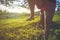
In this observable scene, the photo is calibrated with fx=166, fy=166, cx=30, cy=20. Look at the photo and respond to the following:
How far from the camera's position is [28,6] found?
179 centimetres

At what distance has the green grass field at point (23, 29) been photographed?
1.76m

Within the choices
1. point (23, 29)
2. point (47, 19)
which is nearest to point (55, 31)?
point (47, 19)

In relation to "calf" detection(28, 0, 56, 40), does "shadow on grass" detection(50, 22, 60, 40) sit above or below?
below

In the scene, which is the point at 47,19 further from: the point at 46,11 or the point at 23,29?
the point at 23,29

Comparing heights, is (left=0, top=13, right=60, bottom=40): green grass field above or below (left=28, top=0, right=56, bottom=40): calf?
below

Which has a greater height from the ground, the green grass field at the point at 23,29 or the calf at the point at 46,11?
the calf at the point at 46,11

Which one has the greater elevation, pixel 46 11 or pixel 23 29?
pixel 46 11

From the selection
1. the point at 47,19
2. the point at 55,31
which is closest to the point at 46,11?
the point at 47,19

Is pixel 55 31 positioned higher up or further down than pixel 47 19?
further down

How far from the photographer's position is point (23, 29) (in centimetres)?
178

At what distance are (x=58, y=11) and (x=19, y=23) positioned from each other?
1.44ft

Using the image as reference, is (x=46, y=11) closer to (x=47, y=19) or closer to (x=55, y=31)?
(x=47, y=19)

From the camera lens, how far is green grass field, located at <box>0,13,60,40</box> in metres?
1.76

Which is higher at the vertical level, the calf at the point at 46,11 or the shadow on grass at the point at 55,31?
the calf at the point at 46,11
